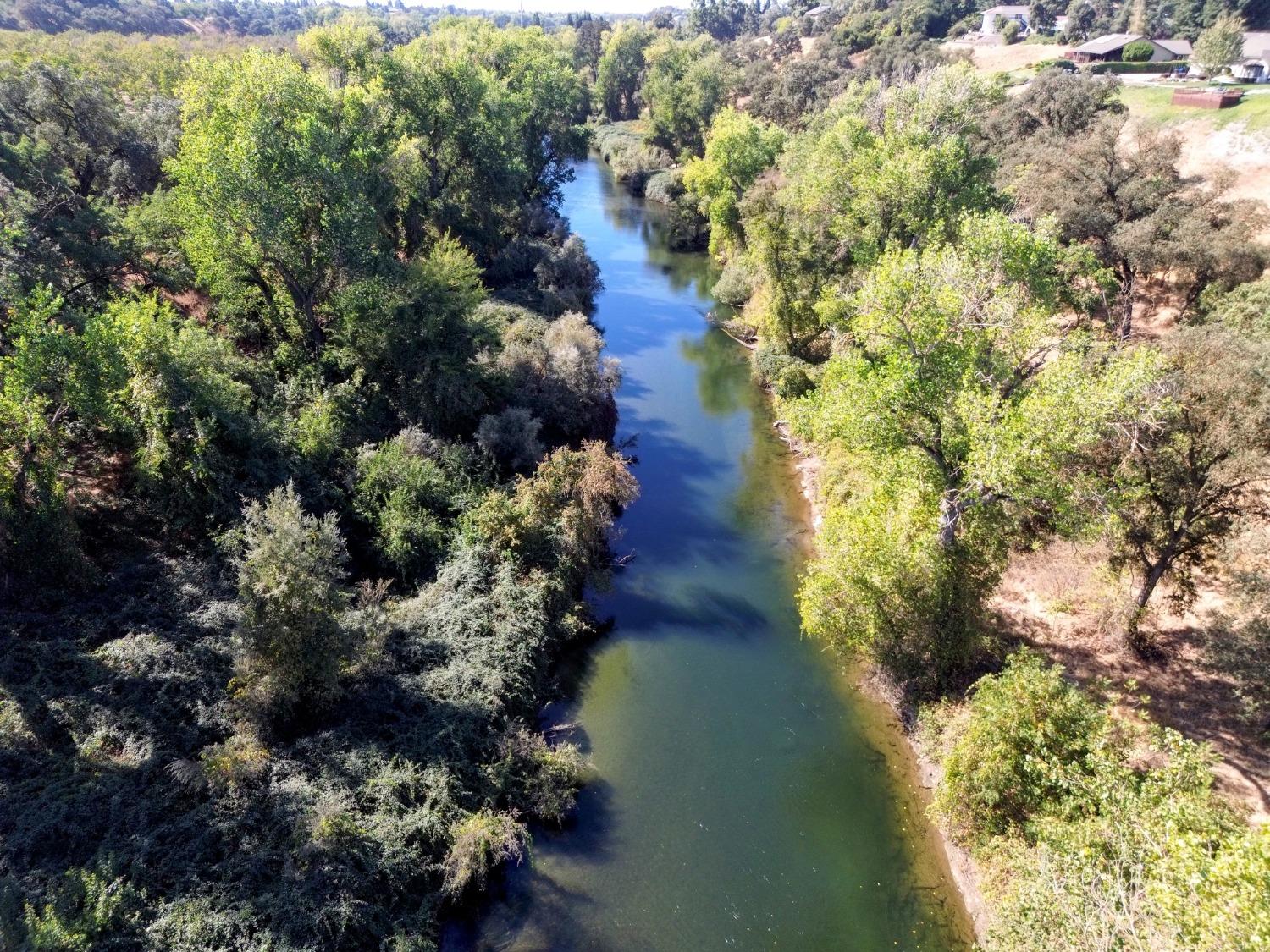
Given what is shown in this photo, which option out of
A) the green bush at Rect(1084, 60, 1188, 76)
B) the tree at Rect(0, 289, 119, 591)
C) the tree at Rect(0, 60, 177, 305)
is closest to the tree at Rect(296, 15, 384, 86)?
the tree at Rect(0, 60, 177, 305)

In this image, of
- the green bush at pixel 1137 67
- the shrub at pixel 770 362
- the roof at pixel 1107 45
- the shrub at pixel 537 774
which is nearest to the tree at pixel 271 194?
the shrub at pixel 537 774

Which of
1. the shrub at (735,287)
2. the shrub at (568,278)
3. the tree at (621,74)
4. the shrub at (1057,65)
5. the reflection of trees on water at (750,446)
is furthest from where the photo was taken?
the tree at (621,74)

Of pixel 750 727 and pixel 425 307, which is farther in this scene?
pixel 425 307

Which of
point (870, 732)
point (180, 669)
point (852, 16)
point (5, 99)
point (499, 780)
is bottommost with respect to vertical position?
point (870, 732)

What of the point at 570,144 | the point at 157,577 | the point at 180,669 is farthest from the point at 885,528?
the point at 570,144

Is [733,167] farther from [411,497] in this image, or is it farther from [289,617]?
[289,617]

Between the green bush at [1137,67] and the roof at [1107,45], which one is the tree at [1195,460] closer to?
the green bush at [1137,67]

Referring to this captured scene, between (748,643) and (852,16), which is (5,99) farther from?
(852,16)
